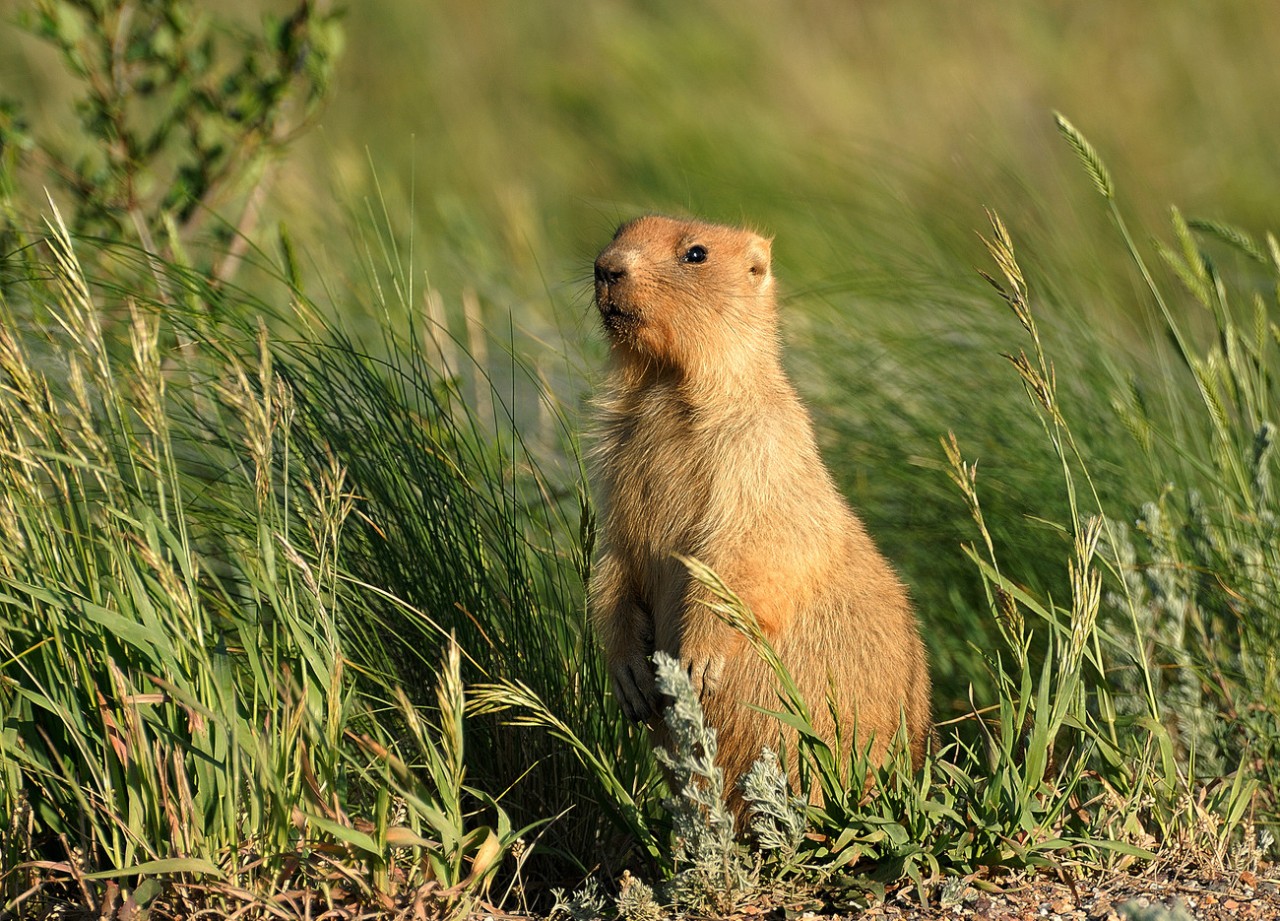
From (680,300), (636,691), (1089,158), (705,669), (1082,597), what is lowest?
(636,691)

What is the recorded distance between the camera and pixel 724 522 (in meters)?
3.31

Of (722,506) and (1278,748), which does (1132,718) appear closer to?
(1278,748)

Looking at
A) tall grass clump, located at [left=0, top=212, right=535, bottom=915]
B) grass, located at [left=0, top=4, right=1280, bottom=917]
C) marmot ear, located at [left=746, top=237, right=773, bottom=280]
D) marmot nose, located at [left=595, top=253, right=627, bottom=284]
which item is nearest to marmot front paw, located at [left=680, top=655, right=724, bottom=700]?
grass, located at [left=0, top=4, right=1280, bottom=917]

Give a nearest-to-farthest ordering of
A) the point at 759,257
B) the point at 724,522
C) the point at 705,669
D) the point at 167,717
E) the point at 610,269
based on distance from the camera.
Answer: the point at 167,717 → the point at 705,669 → the point at 724,522 → the point at 610,269 → the point at 759,257

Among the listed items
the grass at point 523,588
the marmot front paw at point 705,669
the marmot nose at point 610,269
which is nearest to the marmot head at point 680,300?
the marmot nose at point 610,269

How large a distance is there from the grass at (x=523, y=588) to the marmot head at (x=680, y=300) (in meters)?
0.40

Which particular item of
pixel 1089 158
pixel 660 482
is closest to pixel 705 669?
pixel 660 482

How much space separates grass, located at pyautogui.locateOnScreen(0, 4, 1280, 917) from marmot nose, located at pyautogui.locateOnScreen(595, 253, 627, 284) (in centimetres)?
38

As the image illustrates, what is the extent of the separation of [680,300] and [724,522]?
0.58 metres

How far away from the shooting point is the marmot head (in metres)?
3.47

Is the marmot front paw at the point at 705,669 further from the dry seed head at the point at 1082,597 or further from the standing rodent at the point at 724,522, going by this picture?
the dry seed head at the point at 1082,597

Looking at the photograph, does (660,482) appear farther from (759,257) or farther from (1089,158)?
(1089,158)

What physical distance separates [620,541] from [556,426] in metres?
0.95

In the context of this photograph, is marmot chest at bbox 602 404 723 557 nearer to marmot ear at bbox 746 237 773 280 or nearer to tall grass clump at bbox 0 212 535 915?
marmot ear at bbox 746 237 773 280
